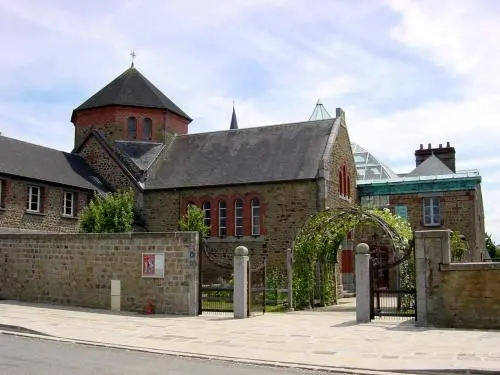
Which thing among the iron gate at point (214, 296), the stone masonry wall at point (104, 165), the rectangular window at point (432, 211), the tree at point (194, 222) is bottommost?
the iron gate at point (214, 296)

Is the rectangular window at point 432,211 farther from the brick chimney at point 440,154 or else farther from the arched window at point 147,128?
the arched window at point 147,128

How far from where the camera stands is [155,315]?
1788 cm

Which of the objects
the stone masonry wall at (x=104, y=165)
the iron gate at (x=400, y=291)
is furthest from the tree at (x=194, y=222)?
the iron gate at (x=400, y=291)

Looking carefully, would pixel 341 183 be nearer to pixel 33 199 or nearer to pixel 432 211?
pixel 432 211

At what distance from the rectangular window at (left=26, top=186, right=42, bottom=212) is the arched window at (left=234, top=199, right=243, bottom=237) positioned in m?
9.72

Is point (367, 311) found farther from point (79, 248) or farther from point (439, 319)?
point (79, 248)

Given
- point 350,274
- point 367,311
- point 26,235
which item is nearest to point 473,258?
point 350,274

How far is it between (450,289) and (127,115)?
2595 centimetres

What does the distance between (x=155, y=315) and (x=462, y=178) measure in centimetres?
2181

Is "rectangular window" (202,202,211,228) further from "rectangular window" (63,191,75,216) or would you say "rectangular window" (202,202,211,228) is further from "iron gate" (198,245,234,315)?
"iron gate" (198,245,234,315)

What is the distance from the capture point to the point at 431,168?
123ft

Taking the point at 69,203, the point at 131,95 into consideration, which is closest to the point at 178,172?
the point at 69,203

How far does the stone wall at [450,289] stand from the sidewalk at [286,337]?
28.4 inches

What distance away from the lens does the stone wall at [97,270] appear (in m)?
18.0
